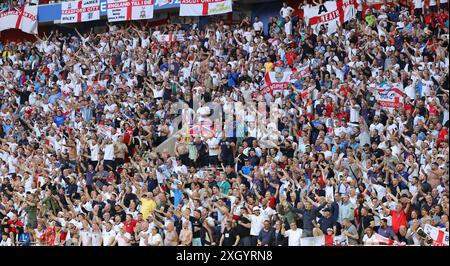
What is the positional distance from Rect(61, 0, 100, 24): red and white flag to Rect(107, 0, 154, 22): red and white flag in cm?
52

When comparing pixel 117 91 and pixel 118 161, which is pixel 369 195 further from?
pixel 117 91

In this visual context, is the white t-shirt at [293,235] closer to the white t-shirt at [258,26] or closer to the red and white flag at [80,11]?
the white t-shirt at [258,26]

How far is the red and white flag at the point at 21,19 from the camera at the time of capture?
1953 cm

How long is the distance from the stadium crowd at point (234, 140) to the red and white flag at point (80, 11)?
602 mm

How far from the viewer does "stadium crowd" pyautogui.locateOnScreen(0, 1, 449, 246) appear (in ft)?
37.5

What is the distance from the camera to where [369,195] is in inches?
448

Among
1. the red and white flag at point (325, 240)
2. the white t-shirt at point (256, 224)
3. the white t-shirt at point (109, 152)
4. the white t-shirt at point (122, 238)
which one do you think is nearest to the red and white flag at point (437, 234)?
the red and white flag at point (325, 240)

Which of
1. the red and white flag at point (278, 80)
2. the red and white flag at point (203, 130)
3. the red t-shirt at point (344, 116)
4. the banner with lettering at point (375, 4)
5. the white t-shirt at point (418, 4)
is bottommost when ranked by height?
the red and white flag at point (203, 130)

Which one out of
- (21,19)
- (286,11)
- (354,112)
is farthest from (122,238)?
(21,19)

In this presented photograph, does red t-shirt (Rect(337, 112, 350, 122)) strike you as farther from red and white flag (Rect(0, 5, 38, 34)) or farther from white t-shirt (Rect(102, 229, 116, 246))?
red and white flag (Rect(0, 5, 38, 34))

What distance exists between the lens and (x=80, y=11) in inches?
738

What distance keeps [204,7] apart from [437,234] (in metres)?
8.25
